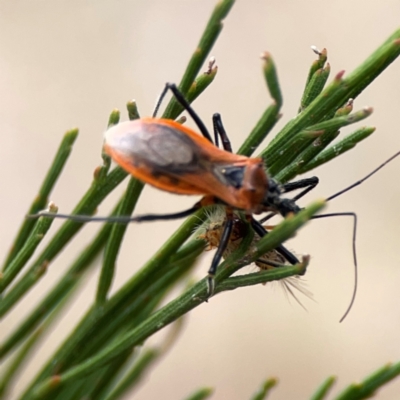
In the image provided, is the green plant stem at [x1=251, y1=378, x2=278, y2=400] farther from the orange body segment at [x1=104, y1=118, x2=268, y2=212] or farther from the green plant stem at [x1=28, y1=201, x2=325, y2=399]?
the orange body segment at [x1=104, y1=118, x2=268, y2=212]

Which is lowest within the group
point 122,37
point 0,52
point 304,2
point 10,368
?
→ point 10,368

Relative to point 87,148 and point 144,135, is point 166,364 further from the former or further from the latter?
point 144,135

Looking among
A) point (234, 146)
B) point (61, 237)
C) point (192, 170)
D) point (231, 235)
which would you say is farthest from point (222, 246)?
point (234, 146)

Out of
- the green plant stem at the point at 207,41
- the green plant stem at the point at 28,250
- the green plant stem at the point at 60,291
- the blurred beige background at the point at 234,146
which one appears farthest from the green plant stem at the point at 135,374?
the blurred beige background at the point at 234,146

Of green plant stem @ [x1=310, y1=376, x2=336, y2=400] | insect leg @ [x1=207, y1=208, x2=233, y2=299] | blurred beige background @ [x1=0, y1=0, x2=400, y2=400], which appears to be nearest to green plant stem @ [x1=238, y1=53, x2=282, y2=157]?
insect leg @ [x1=207, y1=208, x2=233, y2=299]

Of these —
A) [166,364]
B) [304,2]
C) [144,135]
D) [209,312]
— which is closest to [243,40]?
[304,2]

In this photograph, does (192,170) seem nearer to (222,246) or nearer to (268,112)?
(222,246)

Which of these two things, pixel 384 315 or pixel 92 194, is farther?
pixel 384 315
